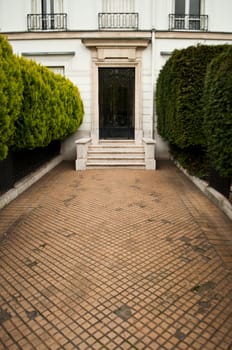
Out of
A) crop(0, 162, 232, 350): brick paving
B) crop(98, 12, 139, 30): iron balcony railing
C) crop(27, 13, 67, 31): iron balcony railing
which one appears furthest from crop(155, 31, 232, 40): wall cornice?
crop(0, 162, 232, 350): brick paving

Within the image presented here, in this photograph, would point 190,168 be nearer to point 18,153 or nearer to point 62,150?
point 18,153

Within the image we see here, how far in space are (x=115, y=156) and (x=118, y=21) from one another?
5.24 m

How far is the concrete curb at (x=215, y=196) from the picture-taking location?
4.68m

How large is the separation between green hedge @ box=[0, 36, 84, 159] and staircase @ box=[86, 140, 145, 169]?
120 cm

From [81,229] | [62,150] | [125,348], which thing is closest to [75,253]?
[81,229]

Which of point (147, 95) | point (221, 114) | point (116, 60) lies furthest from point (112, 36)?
point (221, 114)

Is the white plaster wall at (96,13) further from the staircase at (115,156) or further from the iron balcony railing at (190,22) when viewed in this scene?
the staircase at (115,156)

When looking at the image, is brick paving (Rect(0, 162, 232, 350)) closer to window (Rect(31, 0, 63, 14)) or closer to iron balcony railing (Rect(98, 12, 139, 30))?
iron balcony railing (Rect(98, 12, 139, 30))

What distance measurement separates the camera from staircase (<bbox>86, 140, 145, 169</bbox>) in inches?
349

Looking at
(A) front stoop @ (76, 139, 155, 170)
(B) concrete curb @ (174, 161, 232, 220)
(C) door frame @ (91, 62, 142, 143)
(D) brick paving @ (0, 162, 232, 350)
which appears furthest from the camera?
(C) door frame @ (91, 62, 142, 143)

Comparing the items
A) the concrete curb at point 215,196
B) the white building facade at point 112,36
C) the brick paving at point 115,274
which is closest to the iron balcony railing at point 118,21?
the white building facade at point 112,36

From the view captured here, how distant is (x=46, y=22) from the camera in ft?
34.3

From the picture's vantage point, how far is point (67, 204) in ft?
17.5

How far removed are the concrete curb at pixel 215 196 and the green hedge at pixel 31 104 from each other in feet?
12.6
